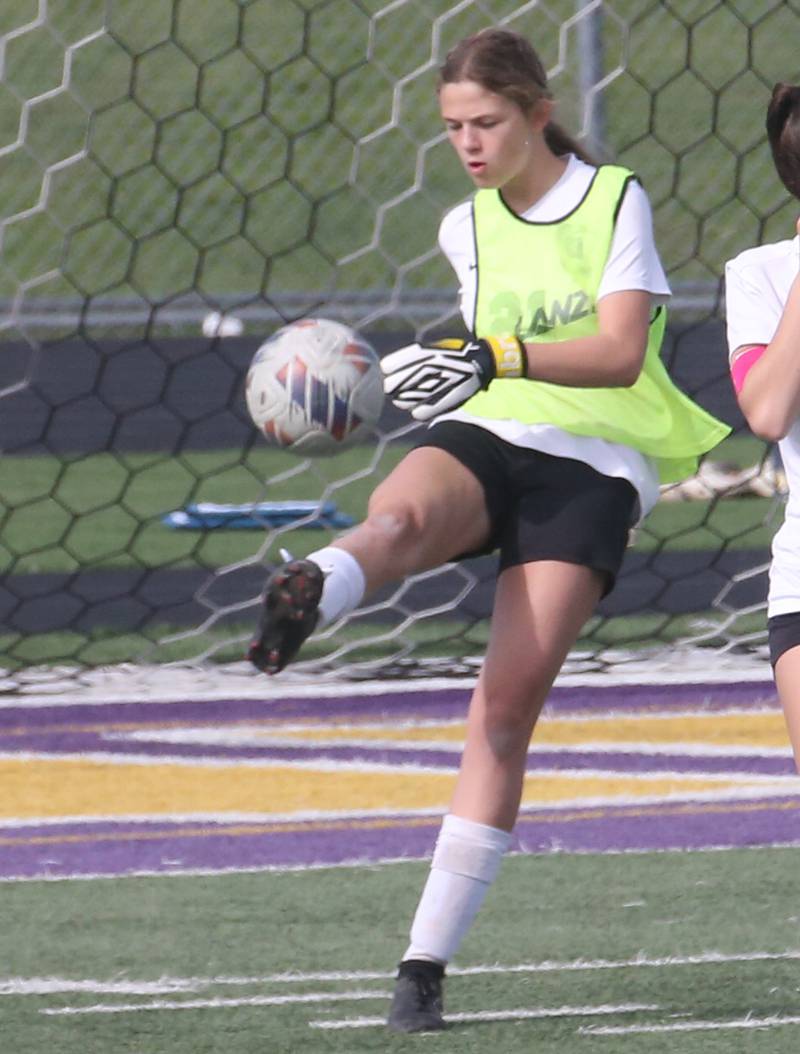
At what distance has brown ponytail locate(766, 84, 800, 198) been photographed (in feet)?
10.4

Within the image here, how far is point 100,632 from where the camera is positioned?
290 inches

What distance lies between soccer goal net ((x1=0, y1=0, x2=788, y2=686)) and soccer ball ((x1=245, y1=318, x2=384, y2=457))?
2.86 meters

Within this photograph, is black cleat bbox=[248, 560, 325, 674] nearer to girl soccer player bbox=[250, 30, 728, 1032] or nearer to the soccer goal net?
girl soccer player bbox=[250, 30, 728, 1032]

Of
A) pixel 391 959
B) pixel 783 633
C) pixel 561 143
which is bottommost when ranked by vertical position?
pixel 391 959

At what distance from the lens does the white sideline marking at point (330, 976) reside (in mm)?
4043

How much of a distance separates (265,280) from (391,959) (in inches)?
204

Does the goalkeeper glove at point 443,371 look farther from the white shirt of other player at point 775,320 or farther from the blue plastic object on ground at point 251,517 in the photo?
the blue plastic object on ground at point 251,517

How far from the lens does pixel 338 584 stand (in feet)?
11.7

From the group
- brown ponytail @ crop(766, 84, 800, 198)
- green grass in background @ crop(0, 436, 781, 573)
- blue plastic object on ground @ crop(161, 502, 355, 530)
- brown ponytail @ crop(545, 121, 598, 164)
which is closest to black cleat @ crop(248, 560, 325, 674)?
brown ponytail @ crop(766, 84, 800, 198)

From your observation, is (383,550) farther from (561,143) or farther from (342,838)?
(342,838)

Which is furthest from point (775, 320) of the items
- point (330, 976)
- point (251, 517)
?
point (251, 517)

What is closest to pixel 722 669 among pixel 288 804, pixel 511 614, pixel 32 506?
pixel 288 804

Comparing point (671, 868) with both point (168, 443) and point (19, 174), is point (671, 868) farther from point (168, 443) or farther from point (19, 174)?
point (19, 174)

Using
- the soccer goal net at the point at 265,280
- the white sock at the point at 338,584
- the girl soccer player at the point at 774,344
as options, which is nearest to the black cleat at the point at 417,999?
the white sock at the point at 338,584
